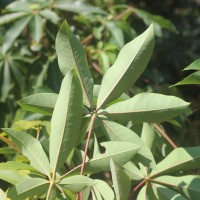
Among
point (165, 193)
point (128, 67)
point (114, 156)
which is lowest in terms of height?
point (165, 193)

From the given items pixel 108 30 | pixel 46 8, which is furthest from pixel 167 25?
pixel 46 8

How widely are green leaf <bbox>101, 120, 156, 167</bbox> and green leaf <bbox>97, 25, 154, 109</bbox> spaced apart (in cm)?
5

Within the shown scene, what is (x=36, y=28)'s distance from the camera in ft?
5.67

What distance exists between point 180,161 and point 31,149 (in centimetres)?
29

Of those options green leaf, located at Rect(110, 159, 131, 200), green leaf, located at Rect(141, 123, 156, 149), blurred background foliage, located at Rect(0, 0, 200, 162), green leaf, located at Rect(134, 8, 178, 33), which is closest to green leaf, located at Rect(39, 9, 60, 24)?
blurred background foliage, located at Rect(0, 0, 200, 162)

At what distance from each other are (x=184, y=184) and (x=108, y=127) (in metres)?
0.19

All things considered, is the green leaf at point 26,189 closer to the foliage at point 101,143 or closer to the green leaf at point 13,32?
the foliage at point 101,143

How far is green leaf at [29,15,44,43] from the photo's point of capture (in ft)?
5.63

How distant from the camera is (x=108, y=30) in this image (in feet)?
6.47

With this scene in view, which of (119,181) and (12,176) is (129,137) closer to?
(119,181)

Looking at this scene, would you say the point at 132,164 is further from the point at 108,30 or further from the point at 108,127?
the point at 108,30

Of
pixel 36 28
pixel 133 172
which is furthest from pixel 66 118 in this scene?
pixel 36 28

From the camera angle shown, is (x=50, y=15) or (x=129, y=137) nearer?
(x=129, y=137)

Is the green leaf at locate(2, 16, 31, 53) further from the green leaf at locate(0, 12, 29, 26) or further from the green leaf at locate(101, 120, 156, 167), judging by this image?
the green leaf at locate(101, 120, 156, 167)
